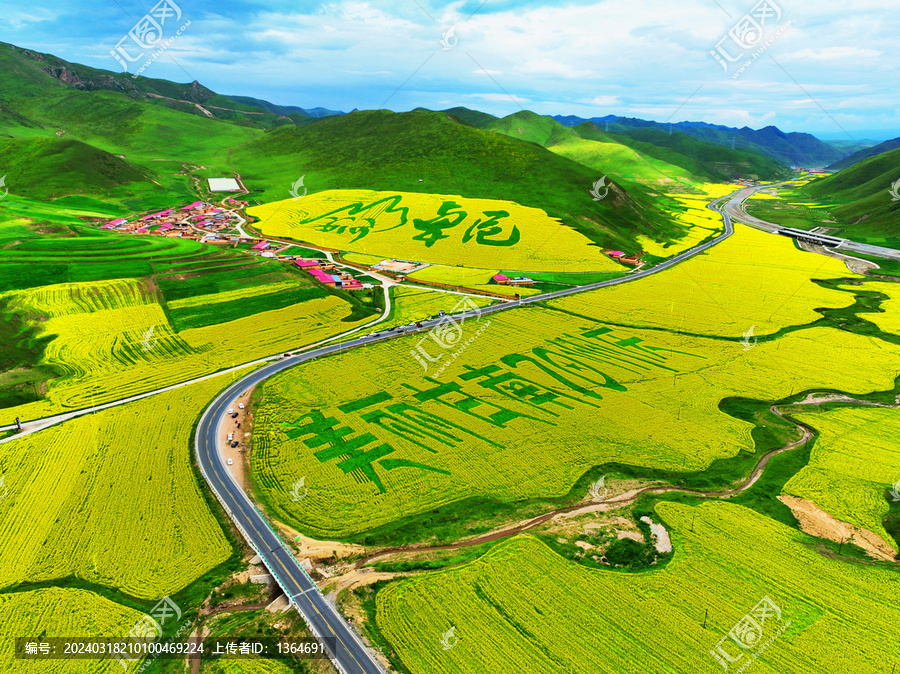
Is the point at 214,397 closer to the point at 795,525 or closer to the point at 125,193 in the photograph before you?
the point at 795,525

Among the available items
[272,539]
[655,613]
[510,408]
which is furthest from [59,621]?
[510,408]

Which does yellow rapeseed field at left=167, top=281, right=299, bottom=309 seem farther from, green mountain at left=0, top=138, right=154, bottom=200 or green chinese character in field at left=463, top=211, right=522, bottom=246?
green mountain at left=0, top=138, right=154, bottom=200

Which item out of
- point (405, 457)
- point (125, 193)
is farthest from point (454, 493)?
point (125, 193)

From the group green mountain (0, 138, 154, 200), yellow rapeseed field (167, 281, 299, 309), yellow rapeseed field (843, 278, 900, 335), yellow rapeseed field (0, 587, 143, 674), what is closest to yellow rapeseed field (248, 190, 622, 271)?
yellow rapeseed field (167, 281, 299, 309)

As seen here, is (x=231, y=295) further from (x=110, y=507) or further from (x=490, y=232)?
(x=490, y=232)

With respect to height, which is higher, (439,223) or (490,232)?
(439,223)
